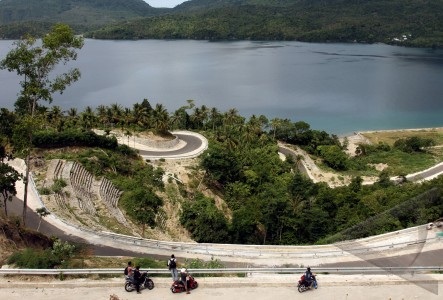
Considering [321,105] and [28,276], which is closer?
[28,276]

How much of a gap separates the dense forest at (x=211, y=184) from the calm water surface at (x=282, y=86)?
163 ft

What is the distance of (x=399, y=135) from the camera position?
275 feet

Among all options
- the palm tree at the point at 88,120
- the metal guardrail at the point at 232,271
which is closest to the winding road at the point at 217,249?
the metal guardrail at the point at 232,271

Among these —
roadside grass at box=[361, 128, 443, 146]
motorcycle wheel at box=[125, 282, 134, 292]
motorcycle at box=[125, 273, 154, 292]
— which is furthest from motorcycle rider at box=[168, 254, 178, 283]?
roadside grass at box=[361, 128, 443, 146]

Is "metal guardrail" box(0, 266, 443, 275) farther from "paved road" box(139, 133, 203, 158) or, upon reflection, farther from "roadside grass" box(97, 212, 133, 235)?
"paved road" box(139, 133, 203, 158)

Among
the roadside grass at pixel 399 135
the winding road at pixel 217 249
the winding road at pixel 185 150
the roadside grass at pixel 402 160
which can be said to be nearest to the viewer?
the winding road at pixel 217 249

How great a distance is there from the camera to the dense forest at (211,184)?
21.0 meters

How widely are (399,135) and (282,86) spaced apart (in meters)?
53.3

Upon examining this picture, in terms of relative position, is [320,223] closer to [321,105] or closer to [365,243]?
[365,243]

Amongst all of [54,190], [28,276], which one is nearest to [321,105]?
[54,190]

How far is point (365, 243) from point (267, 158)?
2911cm

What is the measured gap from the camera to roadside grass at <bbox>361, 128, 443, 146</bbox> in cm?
7926

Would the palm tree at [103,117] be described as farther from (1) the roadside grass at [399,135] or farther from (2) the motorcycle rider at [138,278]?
(1) the roadside grass at [399,135]

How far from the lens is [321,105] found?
10900 centimetres
